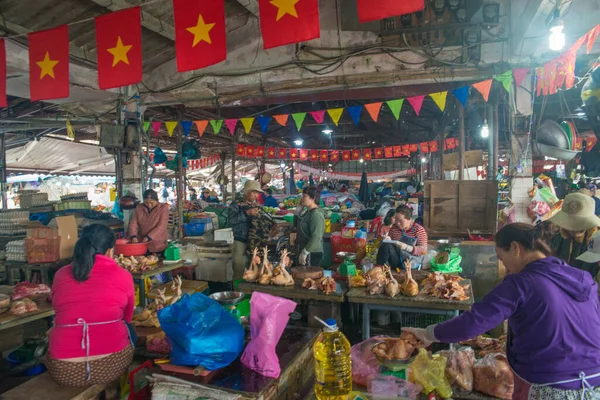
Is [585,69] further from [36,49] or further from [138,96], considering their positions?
[36,49]

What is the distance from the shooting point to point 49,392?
234 centimetres

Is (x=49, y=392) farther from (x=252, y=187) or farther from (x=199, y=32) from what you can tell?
(x=252, y=187)

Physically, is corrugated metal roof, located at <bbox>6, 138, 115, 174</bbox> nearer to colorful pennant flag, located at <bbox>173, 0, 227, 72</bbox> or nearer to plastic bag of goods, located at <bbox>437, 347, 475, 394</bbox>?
colorful pennant flag, located at <bbox>173, 0, 227, 72</bbox>

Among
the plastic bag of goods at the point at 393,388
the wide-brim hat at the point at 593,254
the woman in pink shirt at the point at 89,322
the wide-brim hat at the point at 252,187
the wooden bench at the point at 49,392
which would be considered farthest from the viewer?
the wide-brim hat at the point at 252,187

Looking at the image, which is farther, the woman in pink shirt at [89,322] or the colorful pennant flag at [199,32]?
the colorful pennant flag at [199,32]

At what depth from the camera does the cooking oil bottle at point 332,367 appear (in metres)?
2.11

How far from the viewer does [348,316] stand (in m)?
5.17

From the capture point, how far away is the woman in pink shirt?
2.42 m

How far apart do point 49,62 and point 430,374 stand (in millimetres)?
5767

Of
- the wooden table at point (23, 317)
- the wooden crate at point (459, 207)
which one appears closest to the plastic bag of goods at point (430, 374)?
the wooden table at point (23, 317)

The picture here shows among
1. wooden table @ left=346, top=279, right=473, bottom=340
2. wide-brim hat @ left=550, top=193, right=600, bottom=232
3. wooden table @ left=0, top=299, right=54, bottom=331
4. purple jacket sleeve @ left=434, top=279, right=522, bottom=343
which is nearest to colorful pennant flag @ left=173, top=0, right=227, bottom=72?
wooden table @ left=0, top=299, right=54, bottom=331

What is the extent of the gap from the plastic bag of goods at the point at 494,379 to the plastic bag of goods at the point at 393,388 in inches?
16.3

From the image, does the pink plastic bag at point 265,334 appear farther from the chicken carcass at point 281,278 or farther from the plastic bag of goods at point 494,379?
the chicken carcass at point 281,278

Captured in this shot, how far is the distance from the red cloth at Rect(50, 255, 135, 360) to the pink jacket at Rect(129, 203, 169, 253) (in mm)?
3269
